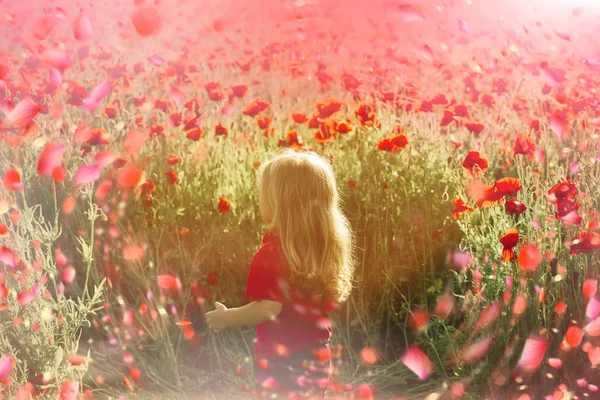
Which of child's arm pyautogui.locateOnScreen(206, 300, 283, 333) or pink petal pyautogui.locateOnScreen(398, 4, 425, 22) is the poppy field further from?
child's arm pyautogui.locateOnScreen(206, 300, 283, 333)

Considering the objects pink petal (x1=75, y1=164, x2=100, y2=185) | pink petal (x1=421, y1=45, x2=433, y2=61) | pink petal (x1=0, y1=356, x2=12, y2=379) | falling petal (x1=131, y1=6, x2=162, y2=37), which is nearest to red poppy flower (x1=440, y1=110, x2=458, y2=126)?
pink petal (x1=421, y1=45, x2=433, y2=61)

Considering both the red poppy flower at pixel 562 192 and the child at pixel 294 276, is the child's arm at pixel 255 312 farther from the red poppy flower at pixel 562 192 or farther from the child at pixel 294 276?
A: the red poppy flower at pixel 562 192

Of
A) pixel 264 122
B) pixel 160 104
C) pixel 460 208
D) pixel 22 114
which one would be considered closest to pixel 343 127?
pixel 264 122

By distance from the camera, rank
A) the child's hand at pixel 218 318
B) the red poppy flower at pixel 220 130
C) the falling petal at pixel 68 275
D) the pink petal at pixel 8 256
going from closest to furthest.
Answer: the child's hand at pixel 218 318, the pink petal at pixel 8 256, the falling petal at pixel 68 275, the red poppy flower at pixel 220 130

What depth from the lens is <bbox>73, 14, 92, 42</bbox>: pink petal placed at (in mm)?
1320

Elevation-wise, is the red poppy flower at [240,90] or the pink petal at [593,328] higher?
the red poppy flower at [240,90]

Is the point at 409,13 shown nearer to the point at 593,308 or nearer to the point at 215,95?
the point at 215,95

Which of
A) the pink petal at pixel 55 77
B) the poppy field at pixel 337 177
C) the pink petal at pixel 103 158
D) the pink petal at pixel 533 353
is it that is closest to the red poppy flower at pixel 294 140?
the poppy field at pixel 337 177

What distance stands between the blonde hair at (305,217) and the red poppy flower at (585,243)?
0.40 meters

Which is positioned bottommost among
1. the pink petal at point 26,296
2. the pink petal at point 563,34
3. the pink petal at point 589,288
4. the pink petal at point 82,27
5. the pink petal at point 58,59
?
the pink petal at point 589,288

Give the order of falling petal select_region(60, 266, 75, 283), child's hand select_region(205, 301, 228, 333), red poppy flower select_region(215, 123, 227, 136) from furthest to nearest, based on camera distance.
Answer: red poppy flower select_region(215, 123, 227, 136) < falling petal select_region(60, 266, 75, 283) < child's hand select_region(205, 301, 228, 333)

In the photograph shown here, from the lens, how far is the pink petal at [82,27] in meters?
1.32

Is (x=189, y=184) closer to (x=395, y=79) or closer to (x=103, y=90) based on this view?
(x=103, y=90)

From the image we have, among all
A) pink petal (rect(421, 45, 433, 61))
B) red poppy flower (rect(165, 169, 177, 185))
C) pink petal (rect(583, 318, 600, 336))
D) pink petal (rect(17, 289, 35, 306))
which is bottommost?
pink petal (rect(583, 318, 600, 336))
